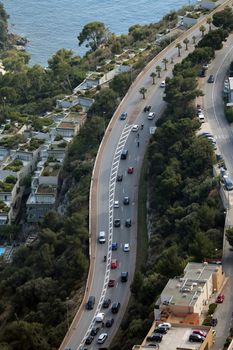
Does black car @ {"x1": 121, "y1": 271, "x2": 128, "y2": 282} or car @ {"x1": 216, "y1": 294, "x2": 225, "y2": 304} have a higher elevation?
black car @ {"x1": 121, "y1": 271, "x2": 128, "y2": 282}

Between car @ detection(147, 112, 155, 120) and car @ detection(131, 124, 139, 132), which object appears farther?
car @ detection(147, 112, 155, 120)

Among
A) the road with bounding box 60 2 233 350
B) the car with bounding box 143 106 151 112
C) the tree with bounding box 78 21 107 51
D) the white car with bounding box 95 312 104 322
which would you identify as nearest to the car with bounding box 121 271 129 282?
the road with bounding box 60 2 233 350

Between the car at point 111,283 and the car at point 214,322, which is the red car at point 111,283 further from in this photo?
the car at point 214,322

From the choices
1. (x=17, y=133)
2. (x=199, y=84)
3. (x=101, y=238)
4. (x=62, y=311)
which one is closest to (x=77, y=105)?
(x=17, y=133)

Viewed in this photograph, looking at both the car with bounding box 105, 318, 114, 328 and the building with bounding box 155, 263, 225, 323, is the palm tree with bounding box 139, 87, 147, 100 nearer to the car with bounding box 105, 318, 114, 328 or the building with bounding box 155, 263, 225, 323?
the car with bounding box 105, 318, 114, 328

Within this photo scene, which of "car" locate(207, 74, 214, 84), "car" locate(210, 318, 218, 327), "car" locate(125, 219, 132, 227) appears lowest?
"car" locate(210, 318, 218, 327)

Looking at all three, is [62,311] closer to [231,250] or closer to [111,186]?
[231,250]

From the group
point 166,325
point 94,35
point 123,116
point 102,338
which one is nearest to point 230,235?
point 102,338

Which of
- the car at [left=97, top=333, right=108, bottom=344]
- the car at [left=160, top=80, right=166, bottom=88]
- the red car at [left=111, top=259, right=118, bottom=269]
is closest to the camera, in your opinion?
the car at [left=97, top=333, right=108, bottom=344]

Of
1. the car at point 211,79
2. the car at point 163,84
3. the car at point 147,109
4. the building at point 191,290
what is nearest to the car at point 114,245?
the building at point 191,290
